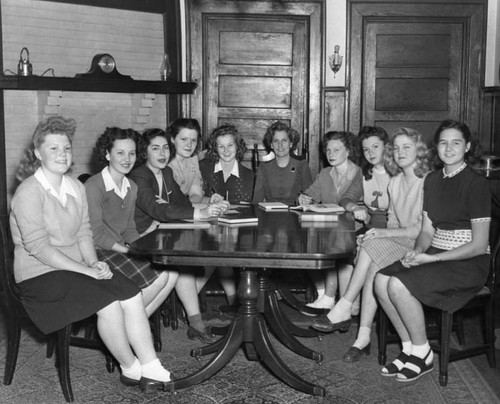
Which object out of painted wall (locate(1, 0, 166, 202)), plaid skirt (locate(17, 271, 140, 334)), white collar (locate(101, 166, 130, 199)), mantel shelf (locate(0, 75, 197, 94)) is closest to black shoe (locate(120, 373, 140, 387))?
plaid skirt (locate(17, 271, 140, 334))

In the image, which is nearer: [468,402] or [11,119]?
[468,402]

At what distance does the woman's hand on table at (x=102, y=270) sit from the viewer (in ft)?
10.9

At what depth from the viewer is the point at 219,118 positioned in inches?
249

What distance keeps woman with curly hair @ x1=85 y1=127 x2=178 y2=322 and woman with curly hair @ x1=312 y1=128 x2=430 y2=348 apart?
89 cm

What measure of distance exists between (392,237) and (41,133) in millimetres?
1858

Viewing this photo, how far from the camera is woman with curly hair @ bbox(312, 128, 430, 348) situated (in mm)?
3855

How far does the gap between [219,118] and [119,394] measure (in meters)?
3.34

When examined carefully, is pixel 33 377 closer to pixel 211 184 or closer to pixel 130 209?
pixel 130 209

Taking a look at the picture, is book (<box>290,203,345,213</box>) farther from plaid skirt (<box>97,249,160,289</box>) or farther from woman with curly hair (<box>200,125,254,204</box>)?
plaid skirt (<box>97,249,160,289</box>)

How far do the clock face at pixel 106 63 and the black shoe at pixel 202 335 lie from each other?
2.27 metres

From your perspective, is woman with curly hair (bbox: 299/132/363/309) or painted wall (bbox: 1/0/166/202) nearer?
woman with curly hair (bbox: 299/132/363/309)

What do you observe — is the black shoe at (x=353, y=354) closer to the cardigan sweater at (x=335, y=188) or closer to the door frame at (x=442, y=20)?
the cardigan sweater at (x=335, y=188)

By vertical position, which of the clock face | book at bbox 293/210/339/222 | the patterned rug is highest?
the clock face

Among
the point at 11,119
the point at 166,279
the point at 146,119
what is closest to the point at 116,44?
the point at 146,119
